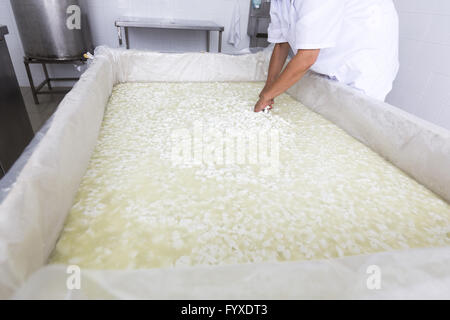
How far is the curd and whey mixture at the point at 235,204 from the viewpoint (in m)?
0.59

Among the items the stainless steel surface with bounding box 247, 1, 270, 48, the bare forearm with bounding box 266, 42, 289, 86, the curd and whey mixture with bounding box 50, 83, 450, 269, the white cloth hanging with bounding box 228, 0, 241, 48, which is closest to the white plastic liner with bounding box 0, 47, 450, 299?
the curd and whey mixture with bounding box 50, 83, 450, 269

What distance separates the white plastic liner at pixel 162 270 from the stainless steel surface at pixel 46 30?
226 cm

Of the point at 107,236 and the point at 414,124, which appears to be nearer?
the point at 107,236

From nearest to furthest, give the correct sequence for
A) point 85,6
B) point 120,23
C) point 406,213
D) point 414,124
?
point 406,213 → point 414,124 → point 120,23 → point 85,6

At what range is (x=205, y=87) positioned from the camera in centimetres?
173

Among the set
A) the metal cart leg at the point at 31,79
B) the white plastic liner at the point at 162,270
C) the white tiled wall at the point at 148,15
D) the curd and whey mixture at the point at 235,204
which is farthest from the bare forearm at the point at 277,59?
the metal cart leg at the point at 31,79

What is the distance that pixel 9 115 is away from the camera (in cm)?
159

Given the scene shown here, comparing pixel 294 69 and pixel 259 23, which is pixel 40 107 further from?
pixel 294 69

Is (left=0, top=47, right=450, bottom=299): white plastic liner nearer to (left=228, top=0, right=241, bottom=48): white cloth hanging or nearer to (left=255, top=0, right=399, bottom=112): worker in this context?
(left=255, top=0, right=399, bottom=112): worker

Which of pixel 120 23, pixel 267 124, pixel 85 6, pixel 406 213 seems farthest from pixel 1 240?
pixel 85 6

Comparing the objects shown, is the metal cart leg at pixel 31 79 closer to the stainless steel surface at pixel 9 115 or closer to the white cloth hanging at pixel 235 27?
the stainless steel surface at pixel 9 115

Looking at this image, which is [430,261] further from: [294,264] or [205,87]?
[205,87]

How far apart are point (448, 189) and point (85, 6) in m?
3.93

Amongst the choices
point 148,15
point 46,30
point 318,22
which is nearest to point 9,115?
point 46,30
